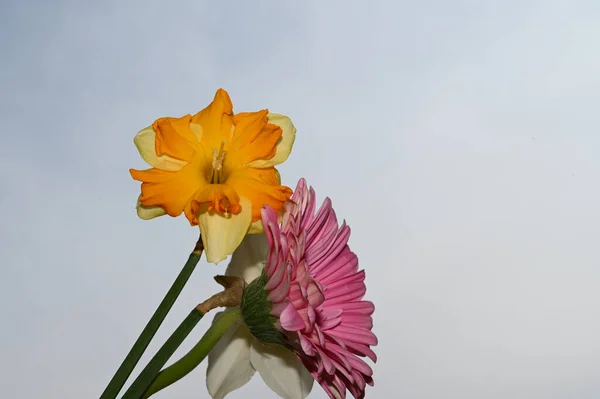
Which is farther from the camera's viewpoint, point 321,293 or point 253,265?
point 253,265

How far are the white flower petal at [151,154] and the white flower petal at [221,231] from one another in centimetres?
5

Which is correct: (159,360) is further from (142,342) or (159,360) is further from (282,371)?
(282,371)

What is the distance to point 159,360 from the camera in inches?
23.3

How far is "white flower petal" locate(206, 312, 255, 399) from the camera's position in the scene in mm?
734

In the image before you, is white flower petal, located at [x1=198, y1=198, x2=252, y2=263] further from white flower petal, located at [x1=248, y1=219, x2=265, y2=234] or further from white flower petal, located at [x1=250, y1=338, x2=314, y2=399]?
white flower petal, located at [x1=250, y1=338, x2=314, y2=399]

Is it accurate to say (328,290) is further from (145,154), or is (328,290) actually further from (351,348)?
(145,154)

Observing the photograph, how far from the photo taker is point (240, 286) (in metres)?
0.67

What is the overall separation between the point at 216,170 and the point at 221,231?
7cm

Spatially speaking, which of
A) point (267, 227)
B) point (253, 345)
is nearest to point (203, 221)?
point (267, 227)

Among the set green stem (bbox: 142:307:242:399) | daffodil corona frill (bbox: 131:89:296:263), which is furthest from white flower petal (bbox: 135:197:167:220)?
green stem (bbox: 142:307:242:399)

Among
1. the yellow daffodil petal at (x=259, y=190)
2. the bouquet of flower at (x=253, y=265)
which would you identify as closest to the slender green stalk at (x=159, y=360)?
the bouquet of flower at (x=253, y=265)

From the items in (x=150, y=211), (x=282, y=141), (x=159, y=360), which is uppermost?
(x=282, y=141)

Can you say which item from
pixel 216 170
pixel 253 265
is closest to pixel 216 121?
pixel 216 170

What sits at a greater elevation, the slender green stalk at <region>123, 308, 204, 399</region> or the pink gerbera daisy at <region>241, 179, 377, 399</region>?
the pink gerbera daisy at <region>241, 179, 377, 399</region>
